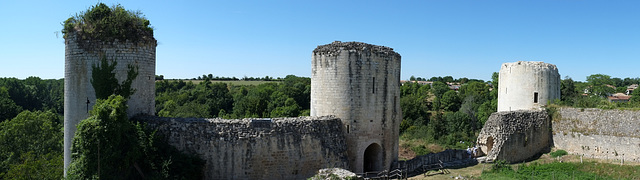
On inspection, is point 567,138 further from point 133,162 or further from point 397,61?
point 133,162

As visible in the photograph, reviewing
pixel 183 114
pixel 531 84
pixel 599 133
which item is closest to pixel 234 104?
pixel 183 114

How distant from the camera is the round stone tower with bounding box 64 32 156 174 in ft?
40.2

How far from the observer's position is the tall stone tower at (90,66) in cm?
1226

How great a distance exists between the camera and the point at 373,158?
16891mm

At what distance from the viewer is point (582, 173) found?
17.0 m

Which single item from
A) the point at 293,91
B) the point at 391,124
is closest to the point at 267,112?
the point at 293,91

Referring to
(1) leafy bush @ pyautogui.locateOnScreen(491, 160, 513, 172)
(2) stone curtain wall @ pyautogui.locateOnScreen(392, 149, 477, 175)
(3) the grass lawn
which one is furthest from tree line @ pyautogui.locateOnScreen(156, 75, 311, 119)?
(3) the grass lawn

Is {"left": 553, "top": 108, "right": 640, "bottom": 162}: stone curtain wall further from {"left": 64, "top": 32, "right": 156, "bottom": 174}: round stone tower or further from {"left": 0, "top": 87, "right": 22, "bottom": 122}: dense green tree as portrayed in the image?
{"left": 0, "top": 87, "right": 22, "bottom": 122}: dense green tree

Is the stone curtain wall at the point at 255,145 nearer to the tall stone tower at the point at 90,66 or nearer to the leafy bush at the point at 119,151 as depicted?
the leafy bush at the point at 119,151

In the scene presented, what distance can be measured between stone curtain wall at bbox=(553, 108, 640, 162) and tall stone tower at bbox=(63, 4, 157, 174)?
75.3 feet

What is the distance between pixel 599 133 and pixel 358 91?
15.6 metres

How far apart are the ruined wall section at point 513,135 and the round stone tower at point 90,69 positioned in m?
17.2

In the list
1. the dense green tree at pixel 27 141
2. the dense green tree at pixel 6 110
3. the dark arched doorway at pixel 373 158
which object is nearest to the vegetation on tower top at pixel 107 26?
the dark arched doorway at pixel 373 158

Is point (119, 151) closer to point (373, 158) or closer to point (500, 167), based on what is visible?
point (373, 158)
